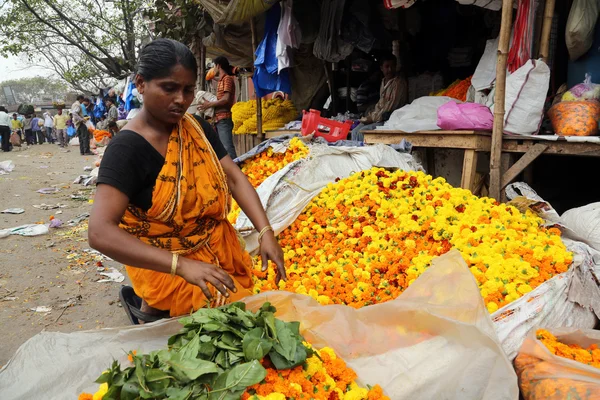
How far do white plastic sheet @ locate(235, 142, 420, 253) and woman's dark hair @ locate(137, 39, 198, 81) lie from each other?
2.27 metres

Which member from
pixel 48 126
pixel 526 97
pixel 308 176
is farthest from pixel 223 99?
pixel 48 126

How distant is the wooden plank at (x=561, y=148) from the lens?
12.2ft

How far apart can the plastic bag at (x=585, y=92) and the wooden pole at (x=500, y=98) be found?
664 millimetres

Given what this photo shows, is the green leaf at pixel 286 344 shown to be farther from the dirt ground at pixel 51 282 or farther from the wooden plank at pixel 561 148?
the wooden plank at pixel 561 148

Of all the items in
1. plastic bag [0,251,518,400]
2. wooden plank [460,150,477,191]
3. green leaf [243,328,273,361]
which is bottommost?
plastic bag [0,251,518,400]

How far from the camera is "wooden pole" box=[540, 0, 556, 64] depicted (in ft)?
13.5

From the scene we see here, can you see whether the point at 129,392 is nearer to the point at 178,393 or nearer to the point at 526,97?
the point at 178,393

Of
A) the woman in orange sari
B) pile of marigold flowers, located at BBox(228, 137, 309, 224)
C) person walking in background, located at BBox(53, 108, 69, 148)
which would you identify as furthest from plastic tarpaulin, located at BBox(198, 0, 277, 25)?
person walking in background, located at BBox(53, 108, 69, 148)

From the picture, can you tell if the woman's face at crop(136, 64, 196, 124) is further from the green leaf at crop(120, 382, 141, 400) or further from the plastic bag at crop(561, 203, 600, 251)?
the plastic bag at crop(561, 203, 600, 251)

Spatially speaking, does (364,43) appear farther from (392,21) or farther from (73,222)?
(73,222)

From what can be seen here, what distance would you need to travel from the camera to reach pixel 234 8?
6.10m

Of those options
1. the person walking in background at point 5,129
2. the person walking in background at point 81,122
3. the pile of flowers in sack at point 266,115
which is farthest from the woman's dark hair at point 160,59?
the person walking in background at point 5,129

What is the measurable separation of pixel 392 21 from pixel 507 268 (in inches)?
209

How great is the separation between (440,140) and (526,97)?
876 mm
